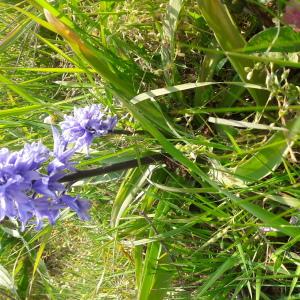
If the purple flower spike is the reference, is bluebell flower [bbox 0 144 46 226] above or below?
above

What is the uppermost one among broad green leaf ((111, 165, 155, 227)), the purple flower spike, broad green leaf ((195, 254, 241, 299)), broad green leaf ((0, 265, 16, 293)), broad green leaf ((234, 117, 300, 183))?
the purple flower spike

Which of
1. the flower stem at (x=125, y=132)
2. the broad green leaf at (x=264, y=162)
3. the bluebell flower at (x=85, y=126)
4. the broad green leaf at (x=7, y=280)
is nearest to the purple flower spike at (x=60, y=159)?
the bluebell flower at (x=85, y=126)

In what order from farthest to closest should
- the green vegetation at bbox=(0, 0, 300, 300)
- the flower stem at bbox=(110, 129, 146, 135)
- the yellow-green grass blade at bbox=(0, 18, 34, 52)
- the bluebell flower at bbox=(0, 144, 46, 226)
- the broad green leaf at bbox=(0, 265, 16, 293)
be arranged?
the broad green leaf at bbox=(0, 265, 16, 293) < the yellow-green grass blade at bbox=(0, 18, 34, 52) < the flower stem at bbox=(110, 129, 146, 135) < the green vegetation at bbox=(0, 0, 300, 300) < the bluebell flower at bbox=(0, 144, 46, 226)

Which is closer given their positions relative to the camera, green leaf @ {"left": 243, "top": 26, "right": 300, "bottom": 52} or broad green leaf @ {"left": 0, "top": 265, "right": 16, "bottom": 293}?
→ green leaf @ {"left": 243, "top": 26, "right": 300, "bottom": 52}

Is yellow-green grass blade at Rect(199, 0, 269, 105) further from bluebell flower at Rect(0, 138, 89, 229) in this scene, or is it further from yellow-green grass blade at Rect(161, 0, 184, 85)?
bluebell flower at Rect(0, 138, 89, 229)

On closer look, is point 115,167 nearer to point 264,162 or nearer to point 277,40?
point 264,162

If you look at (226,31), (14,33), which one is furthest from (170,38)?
(14,33)

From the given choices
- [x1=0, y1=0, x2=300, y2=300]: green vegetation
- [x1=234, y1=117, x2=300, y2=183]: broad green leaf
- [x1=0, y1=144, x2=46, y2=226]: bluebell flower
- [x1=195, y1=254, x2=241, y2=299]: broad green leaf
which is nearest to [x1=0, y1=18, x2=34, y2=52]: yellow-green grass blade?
[x1=0, y1=0, x2=300, y2=300]: green vegetation

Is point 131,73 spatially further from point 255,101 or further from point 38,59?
point 38,59
